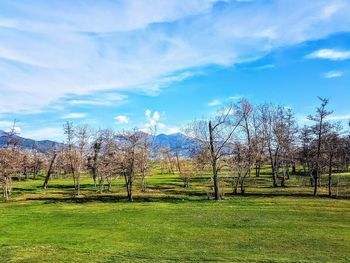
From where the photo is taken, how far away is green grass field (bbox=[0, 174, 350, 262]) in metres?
24.8

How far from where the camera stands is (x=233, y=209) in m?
45.1

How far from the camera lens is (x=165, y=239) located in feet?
98.7

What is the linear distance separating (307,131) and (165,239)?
5046 cm

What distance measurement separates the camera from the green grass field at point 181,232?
24.8 m

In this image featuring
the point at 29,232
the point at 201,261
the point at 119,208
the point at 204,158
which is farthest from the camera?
the point at 204,158

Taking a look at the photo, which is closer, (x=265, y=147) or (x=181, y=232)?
(x=181, y=232)

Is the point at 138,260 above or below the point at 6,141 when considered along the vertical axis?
below

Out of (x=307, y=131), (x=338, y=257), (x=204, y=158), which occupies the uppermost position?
(x=307, y=131)

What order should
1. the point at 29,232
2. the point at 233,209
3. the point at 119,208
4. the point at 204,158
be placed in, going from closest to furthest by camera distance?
the point at 29,232 < the point at 233,209 < the point at 119,208 < the point at 204,158

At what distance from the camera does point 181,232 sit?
107 ft

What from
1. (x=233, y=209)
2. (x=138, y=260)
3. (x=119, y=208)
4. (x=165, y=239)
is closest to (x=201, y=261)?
(x=138, y=260)

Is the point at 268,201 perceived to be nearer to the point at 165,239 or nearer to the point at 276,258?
the point at 165,239

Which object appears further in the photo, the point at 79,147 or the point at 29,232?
the point at 79,147

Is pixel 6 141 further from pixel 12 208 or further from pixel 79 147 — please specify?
pixel 12 208
